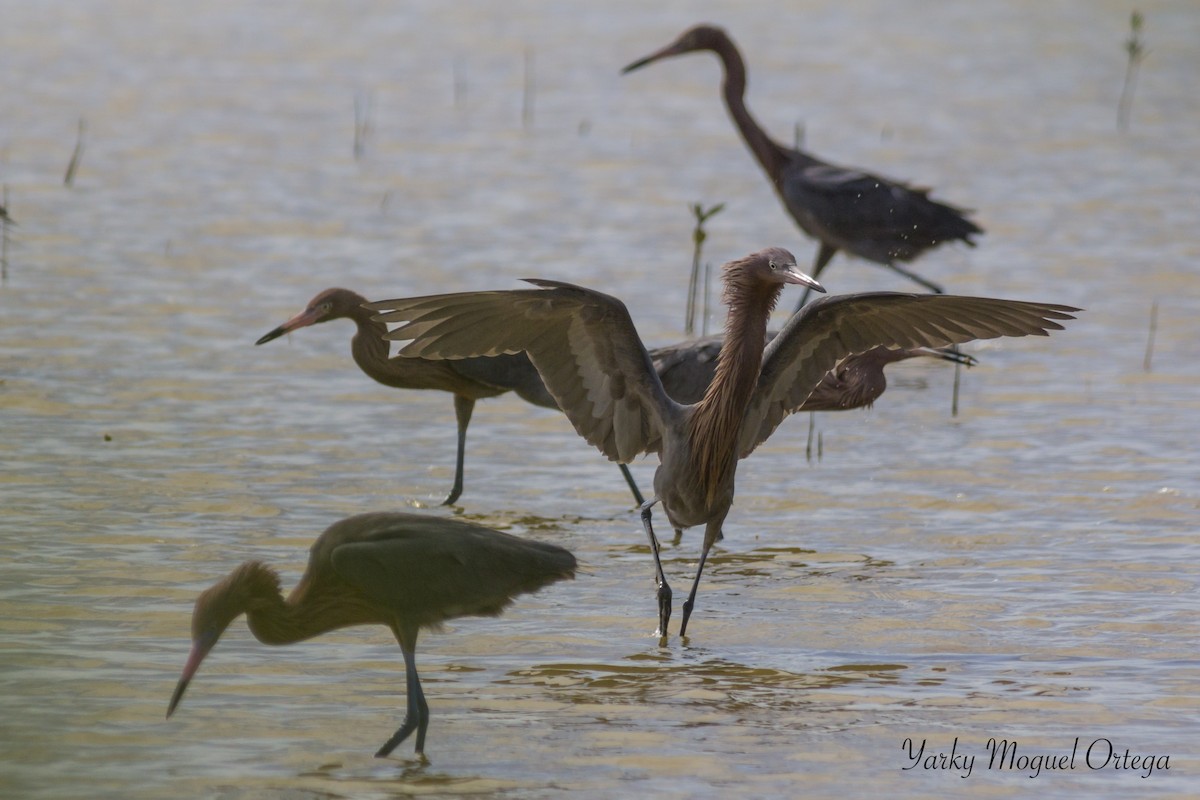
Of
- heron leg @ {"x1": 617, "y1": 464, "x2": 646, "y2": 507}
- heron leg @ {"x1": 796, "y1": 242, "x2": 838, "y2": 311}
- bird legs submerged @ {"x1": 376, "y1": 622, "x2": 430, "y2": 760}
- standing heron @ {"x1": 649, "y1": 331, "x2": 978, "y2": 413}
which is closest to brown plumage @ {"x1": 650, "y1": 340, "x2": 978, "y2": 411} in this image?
standing heron @ {"x1": 649, "y1": 331, "x2": 978, "y2": 413}

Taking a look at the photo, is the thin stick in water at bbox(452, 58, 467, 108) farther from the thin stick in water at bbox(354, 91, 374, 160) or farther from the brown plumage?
the brown plumage

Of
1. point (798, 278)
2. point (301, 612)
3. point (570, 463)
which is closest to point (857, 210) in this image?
point (570, 463)

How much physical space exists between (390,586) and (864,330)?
7.54ft

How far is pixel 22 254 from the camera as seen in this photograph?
13.2 metres

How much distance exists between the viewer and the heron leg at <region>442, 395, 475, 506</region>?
8766 millimetres

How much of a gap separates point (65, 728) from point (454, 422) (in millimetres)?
4558

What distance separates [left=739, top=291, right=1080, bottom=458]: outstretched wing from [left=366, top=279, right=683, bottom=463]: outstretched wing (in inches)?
16.0

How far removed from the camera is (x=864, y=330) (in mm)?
7164

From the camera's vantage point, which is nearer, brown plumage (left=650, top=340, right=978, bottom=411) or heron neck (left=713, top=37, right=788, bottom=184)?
brown plumage (left=650, top=340, right=978, bottom=411)

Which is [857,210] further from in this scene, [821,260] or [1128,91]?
[1128,91]

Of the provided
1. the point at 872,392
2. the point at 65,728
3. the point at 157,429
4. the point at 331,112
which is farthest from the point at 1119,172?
the point at 65,728

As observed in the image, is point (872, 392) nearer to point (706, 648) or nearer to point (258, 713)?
point (706, 648)

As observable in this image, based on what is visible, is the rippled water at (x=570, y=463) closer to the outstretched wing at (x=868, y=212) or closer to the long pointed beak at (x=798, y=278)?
the outstretched wing at (x=868, y=212)

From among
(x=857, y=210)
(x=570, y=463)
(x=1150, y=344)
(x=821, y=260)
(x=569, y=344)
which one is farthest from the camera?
(x=821, y=260)
